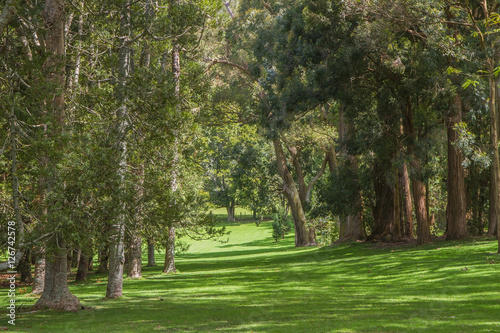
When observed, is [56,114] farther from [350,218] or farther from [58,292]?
[350,218]

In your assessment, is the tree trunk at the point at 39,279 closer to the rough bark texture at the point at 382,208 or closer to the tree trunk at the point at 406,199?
the rough bark texture at the point at 382,208

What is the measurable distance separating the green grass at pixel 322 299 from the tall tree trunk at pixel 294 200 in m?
14.1

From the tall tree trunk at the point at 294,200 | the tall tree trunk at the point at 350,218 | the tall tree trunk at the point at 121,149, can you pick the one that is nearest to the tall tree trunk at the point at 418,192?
the tall tree trunk at the point at 350,218

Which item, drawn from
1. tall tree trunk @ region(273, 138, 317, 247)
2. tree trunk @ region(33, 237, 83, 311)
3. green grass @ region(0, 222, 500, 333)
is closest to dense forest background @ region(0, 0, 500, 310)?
tree trunk @ region(33, 237, 83, 311)

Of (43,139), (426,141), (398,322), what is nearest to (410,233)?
A: (426,141)

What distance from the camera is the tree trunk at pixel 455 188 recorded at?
2197 cm

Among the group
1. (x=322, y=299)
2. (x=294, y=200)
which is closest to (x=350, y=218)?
(x=294, y=200)

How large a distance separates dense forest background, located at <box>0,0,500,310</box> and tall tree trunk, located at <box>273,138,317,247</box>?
0.46 ft

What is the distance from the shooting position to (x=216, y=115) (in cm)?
3353

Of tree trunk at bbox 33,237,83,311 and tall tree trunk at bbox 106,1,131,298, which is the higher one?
tall tree trunk at bbox 106,1,131,298

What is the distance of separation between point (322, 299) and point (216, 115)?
21.8 m

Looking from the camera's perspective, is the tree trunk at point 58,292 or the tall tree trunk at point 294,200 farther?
the tall tree trunk at point 294,200

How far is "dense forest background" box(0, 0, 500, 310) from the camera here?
10.4m

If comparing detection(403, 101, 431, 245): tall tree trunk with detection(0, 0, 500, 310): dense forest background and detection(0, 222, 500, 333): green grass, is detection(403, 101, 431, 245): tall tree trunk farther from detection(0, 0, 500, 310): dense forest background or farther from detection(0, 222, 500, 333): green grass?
detection(0, 222, 500, 333): green grass
